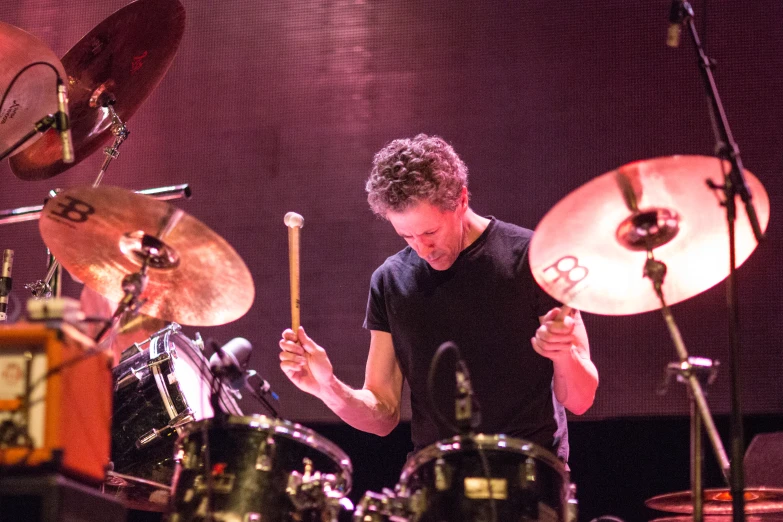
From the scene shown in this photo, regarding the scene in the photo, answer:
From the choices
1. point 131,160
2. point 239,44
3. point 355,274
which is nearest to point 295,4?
point 239,44

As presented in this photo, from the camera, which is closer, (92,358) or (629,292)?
(92,358)

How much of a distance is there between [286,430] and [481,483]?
0.47m

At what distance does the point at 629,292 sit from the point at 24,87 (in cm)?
189

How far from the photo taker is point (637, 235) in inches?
79.0

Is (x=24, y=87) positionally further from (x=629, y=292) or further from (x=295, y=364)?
(x=629, y=292)

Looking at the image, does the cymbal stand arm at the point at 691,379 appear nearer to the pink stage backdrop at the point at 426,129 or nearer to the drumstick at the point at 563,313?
the drumstick at the point at 563,313

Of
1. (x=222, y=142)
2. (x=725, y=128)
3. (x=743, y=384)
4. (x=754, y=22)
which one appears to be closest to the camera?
(x=725, y=128)

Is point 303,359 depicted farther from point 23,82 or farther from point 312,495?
point 23,82

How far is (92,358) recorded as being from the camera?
5.76ft

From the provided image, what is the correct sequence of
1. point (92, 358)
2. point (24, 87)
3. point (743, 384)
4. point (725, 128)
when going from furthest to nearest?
point (743, 384)
point (24, 87)
point (725, 128)
point (92, 358)

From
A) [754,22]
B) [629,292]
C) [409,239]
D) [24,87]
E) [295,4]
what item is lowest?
[629,292]

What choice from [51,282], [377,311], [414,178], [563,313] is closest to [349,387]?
[377,311]

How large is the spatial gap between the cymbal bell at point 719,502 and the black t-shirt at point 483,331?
448 millimetres

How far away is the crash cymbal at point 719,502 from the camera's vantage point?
2797 mm
